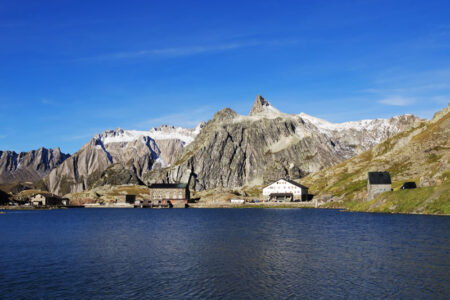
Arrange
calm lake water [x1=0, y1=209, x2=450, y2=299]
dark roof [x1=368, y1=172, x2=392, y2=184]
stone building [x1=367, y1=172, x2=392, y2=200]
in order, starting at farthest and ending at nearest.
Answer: dark roof [x1=368, y1=172, x2=392, y2=184] → stone building [x1=367, y1=172, x2=392, y2=200] → calm lake water [x1=0, y1=209, x2=450, y2=299]

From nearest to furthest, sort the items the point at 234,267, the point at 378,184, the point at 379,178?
the point at 234,267 → the point at 378,184 → the point at 379,178

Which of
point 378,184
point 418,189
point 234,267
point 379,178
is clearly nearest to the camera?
point 234,267

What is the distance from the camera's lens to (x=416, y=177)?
164375 mm

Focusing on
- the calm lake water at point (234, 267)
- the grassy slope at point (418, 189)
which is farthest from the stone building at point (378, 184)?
the calm lake water at point (234, 267)

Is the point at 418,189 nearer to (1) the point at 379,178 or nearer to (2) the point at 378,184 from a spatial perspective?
(2) the point at 378,184

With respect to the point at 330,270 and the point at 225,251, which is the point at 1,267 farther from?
the point at 330,270

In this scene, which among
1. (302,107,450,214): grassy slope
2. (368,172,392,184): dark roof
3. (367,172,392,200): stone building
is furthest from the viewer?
(368,172,392,184): dark roof

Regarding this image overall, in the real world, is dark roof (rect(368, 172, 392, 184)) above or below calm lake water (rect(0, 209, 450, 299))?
above

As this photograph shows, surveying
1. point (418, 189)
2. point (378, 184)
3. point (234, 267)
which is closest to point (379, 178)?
point (378, 184)

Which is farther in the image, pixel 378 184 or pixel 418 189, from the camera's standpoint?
pixel 378 184

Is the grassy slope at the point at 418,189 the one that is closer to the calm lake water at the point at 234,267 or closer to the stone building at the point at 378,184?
the stone building at the point at 378,184

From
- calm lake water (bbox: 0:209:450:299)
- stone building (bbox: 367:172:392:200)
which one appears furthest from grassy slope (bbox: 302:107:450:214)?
calm lake water (bbox: 0:209:450:299)

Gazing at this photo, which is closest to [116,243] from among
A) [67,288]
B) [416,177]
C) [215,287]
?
[67,288]

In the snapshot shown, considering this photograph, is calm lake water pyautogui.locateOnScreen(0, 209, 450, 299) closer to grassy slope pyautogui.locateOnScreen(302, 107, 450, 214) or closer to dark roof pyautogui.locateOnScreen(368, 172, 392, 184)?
grassy slope pyautogui.locateOnScreen(302, 107, 450, 214)
